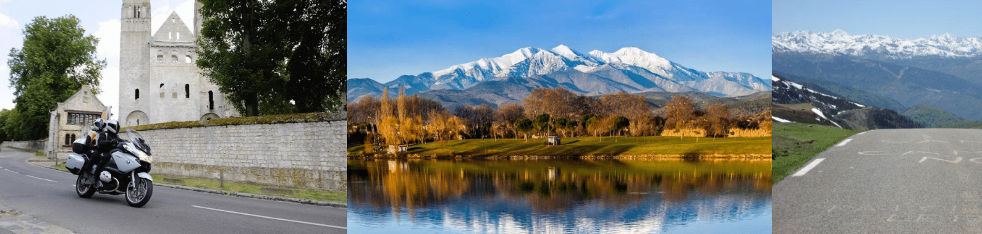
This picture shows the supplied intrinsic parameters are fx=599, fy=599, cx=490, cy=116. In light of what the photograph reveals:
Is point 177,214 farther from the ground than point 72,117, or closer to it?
closer to it

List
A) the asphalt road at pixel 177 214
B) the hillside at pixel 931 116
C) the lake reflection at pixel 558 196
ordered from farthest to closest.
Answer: the hillside at pixel 931 116 → the asphalt road at pixel 177 214 → the lake reflection at pixel 558 196

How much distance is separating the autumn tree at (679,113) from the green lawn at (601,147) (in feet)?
0.61

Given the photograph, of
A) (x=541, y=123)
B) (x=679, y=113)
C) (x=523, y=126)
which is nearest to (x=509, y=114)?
(x=523, y=126)

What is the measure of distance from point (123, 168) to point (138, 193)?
41 centimetres

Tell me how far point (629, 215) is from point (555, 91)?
1.45 metres

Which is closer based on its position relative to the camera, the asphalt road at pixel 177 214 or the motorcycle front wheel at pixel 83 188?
the asphalt road at pixel 177 214

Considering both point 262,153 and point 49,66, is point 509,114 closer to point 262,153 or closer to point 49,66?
point 262,153

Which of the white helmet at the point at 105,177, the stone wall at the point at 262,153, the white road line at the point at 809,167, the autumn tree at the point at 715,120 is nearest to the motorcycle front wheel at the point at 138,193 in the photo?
the white helmet at the point at 105,177

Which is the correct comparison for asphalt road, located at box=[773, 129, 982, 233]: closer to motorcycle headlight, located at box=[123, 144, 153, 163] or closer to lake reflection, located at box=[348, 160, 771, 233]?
lake reflection, located at box=[348, 160, 771, 233]

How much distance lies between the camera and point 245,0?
18750 millimetres

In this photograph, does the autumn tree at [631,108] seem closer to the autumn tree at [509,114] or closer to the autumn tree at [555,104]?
the autumn tree at [555,104]

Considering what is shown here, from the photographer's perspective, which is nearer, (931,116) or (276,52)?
(276,52)

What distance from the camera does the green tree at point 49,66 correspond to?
129 ft

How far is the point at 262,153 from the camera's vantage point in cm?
1390
